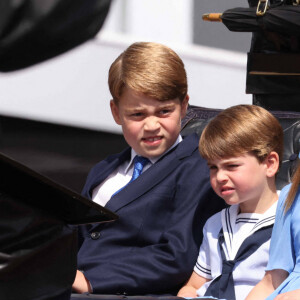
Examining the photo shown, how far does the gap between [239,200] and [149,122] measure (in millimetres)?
343

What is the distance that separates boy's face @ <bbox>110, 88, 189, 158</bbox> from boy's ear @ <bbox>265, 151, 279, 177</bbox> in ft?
0.97

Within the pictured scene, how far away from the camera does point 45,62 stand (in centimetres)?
434

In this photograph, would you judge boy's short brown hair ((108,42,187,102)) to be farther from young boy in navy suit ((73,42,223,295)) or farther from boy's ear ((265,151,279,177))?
boy's ear ((265,151,279,177))

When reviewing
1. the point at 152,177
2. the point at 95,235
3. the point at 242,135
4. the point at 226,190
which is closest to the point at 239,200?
the point at 226,190

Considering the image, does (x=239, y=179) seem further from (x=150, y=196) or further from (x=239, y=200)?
(x=150, y=196)

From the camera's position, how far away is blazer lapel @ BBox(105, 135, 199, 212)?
235cm

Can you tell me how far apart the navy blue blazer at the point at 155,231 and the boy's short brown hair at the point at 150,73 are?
6.8 inches

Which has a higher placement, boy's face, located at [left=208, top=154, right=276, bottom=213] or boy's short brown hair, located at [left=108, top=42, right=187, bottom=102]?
boy's short brown hair, located at [left=108, top=42, right=187, bottom=102]

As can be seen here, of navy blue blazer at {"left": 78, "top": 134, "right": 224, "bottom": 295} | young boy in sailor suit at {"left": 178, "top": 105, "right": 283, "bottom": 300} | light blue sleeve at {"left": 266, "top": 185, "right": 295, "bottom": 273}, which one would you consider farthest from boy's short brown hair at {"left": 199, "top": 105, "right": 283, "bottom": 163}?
light blue sleeve at {"left": 266, "top": 185, "right": 295, "bottom": 273}

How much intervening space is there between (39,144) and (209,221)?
2.20 m

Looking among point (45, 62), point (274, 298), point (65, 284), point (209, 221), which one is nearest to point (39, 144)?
point (45, 62)

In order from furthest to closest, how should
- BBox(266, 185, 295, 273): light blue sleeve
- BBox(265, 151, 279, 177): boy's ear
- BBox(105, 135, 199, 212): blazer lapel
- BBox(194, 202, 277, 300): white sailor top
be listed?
BBox(105, 135, 199, 212): blazer lapel → BBox(265, 151, 279, 177): boy's ear → BBox(194, 202, 277, 300): white sailor top → BBox(266, 185, 295, 273): light blue sleeve

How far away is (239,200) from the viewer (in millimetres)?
2207

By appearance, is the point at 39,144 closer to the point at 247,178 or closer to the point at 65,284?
the point at 247,178
